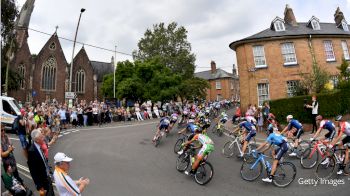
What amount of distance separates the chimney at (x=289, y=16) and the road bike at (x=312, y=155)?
21.9 m

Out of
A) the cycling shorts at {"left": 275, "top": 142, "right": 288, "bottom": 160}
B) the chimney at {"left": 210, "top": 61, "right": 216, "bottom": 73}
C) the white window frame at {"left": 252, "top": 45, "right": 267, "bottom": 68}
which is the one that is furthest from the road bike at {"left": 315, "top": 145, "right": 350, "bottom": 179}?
the chimney at {"left": 210, "top": 61, "right": 216, "bottom": 73}

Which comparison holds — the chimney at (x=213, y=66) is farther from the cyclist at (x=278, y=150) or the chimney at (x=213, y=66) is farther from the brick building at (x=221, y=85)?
the cyclist at (x=278, y=150)

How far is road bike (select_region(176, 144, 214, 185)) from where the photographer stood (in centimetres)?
939

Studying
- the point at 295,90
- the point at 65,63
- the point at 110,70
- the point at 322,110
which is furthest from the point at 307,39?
the point at 110,70

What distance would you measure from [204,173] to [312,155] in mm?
4433

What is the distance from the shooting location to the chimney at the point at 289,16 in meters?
29.5

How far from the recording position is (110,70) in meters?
74.1

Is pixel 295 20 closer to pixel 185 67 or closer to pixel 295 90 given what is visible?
pixel 295 90

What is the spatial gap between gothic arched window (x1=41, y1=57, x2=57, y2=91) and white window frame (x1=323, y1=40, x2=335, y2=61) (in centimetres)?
4847

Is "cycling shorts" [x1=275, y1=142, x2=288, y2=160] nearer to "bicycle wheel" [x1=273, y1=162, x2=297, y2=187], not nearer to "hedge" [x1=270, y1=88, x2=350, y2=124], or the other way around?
"bicycle wheel" [x1=273, y1=162, x2=297, y2=187]

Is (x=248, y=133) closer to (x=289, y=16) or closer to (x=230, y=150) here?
(x=230, y=150)

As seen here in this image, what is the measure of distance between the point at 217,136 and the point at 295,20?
18.8 meters

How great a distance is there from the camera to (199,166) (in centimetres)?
956

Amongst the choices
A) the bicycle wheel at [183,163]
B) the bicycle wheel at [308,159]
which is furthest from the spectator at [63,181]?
the bicycle wheel at [308,159]
